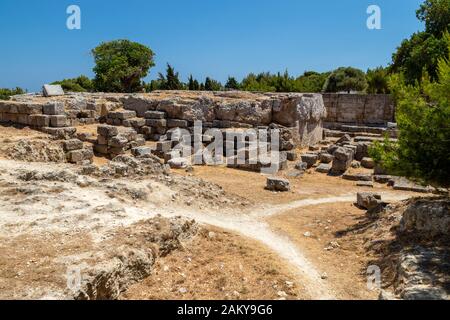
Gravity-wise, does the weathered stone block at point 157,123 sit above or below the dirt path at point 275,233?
above

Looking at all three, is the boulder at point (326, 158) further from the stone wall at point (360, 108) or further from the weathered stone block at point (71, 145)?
the stone wall at point (360, 108)

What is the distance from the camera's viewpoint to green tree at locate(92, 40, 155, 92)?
3700 cm

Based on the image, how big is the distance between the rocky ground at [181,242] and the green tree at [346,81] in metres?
33.6

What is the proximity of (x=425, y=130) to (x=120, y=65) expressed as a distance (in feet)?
109

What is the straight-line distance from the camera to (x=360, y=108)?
28781 millimetres

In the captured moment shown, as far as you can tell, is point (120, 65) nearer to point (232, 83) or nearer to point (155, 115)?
point (232, 83)

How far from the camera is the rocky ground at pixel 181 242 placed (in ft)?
17.9

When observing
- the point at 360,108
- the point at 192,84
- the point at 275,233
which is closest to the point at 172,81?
the point at 192,84

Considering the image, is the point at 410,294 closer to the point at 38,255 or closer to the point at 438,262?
the point at 438,262

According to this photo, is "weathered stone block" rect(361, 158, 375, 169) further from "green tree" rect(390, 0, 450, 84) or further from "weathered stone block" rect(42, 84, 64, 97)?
"weathered stone block" rect(42, 84, 64, 97)

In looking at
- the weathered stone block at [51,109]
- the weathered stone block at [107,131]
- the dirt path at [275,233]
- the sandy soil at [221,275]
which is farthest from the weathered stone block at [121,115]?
the sandy soil at [221,275]

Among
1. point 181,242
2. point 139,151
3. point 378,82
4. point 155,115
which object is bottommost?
point 181,242

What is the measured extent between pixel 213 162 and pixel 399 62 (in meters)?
20.3

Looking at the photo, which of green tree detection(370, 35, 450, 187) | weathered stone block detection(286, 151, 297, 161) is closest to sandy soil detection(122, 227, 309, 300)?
green tree detection(370, 35, 450, 187)
